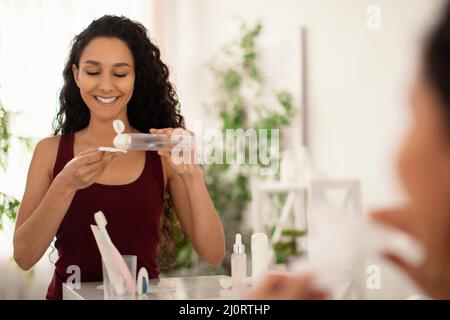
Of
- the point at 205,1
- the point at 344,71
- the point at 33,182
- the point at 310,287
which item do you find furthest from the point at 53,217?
the point at 205,1

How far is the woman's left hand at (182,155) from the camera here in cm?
74

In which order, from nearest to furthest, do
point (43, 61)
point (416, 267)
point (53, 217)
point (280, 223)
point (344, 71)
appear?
→ point (416, 267) < point (53, 217) < point (344, 71) < point (280, 223) < point (43, 61)

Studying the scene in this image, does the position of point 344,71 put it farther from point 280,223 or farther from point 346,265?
point 346,265

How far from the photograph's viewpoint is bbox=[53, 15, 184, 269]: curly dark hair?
2.90 ft

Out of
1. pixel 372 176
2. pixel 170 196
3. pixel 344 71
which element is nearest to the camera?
pixel 170 196

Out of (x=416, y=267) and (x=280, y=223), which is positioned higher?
(x=416, y=267)

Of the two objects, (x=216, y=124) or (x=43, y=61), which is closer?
(x=43, y=61)

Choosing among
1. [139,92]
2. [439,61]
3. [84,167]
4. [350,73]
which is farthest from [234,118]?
[439,61]

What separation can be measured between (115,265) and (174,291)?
97 mm

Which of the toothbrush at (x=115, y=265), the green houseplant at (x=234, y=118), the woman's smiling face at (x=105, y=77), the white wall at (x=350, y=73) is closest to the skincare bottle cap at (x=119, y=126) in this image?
the woman's smiling face at (x=105, y=77)

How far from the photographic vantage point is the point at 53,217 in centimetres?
76

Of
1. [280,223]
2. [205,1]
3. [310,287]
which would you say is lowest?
[280,223]

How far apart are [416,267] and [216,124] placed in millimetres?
2224

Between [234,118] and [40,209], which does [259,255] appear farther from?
[234,118]
